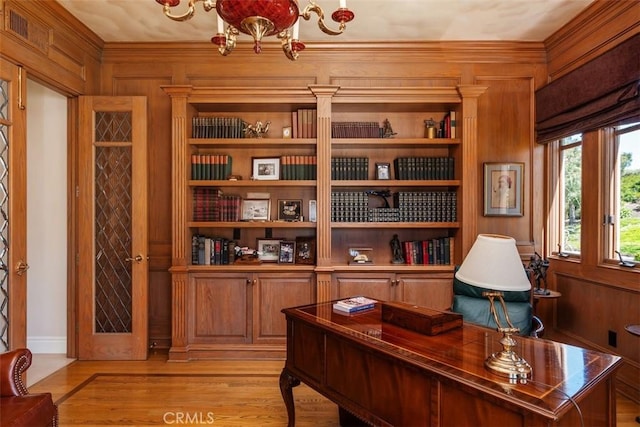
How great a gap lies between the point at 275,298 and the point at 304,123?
1655 mm

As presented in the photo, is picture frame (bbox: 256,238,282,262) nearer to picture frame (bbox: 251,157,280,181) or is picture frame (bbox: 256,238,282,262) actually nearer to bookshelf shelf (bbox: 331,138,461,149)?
picture frame (bbox: 251,157,280,181)

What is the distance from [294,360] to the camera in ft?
6.48

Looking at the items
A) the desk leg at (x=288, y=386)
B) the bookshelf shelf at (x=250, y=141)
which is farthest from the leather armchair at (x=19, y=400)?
the bookshelf shelf at (x=250, y=141)

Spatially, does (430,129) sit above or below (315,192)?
above

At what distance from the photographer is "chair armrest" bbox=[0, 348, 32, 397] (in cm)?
168

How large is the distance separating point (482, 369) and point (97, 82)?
403 cm

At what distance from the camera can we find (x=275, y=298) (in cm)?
326

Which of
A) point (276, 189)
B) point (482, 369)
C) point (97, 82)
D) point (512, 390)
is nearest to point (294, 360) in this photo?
point (482, 369)

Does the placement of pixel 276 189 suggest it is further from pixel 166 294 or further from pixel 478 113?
pixel 478 113

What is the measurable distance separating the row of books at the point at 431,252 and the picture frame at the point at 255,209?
1.40 metres

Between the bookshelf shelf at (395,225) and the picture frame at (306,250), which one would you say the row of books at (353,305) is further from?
the picture frame at (306,250)

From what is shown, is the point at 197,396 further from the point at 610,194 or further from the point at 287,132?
the point at 610,194

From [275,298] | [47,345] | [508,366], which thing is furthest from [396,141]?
[47,345]

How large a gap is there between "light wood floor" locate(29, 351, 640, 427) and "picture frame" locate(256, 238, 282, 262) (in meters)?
0.94
